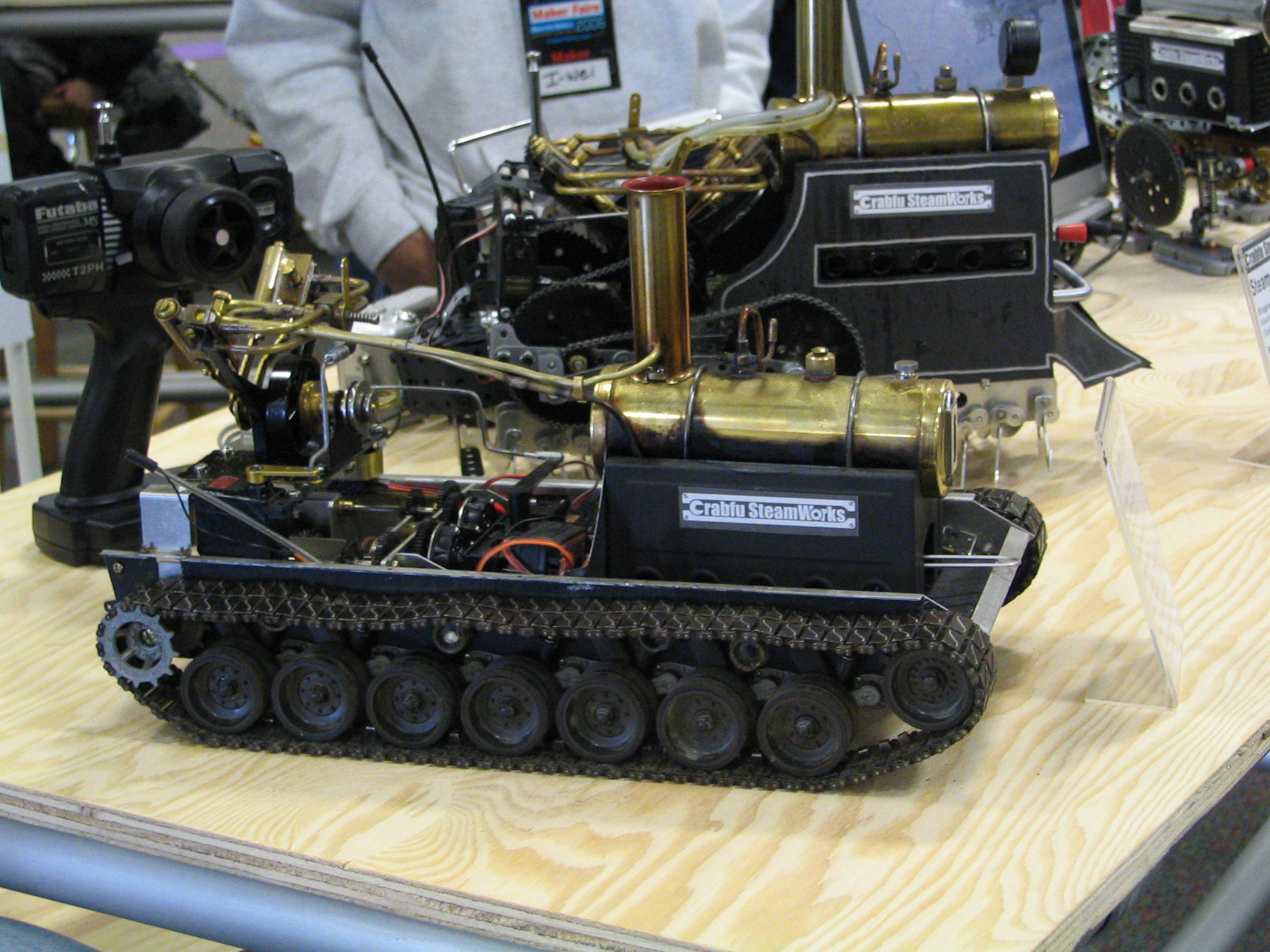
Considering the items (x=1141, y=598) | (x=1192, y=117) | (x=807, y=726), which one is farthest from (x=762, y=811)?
(x=1192, y=117)

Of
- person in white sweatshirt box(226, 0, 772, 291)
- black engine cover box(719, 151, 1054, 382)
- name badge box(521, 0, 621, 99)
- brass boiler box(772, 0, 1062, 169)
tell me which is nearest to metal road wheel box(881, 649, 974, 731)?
black engine cover box(719, 151, 1054, 382)

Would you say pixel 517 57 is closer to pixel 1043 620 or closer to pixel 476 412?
pixel 476 412

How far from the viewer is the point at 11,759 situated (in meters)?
1.42

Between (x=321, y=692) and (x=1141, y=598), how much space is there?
0.86 meters

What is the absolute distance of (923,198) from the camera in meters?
1.81

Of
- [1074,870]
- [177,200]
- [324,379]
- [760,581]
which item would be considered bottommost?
[1074,870]

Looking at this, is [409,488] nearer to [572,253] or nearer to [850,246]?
[572,253]

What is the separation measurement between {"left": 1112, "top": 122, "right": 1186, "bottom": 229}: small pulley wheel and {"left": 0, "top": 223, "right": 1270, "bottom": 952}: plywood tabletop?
3.91ft

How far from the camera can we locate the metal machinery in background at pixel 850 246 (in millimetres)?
1808

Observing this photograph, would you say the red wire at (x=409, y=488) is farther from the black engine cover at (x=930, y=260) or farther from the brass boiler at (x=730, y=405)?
the black engine cover at (x=930, y=260)

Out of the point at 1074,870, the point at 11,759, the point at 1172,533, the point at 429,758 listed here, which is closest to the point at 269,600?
the point at 429,758

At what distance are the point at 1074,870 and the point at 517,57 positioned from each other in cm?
199

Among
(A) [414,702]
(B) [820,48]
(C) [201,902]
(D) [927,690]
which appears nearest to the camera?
(C) [201,902]

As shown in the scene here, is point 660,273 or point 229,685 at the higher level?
point 660,273
